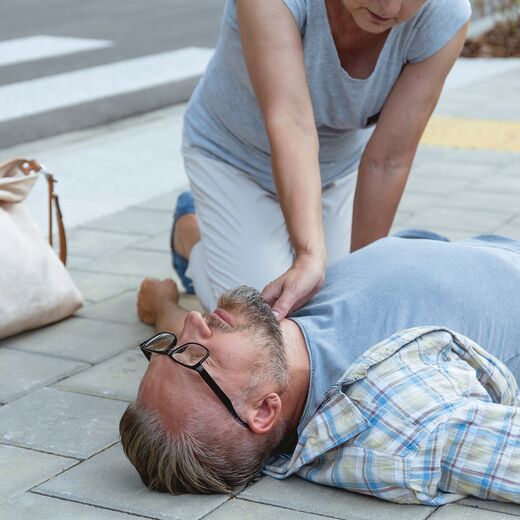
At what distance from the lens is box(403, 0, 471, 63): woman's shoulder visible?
3.51 metres

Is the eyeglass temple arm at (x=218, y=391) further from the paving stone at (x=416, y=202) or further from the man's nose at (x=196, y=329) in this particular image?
the paving stone at (x=416, y=202)

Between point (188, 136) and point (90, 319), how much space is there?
745 millimetres

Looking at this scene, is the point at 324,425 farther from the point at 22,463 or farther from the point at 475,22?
the point at 475,22

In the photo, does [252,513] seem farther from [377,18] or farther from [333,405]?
[377,18]

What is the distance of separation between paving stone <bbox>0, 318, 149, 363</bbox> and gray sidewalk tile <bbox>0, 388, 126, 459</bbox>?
36 centimetres

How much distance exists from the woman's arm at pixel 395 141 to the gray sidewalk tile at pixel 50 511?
149 cm

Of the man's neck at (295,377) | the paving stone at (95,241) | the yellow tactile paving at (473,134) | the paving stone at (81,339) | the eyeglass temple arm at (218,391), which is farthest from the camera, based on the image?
the yellow tactile paving at (473,134)

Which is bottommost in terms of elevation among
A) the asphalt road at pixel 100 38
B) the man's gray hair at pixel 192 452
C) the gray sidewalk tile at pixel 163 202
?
the asphalt road at pixel 100 38

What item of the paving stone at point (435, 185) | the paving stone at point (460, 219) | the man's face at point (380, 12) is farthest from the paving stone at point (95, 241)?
the man's face at point (380, 12)

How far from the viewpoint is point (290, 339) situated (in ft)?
9.30

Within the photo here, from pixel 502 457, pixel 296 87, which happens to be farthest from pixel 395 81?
pixel 502 457

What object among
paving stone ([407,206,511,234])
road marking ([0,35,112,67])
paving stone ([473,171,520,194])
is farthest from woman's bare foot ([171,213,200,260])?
road marking ([0,35,112,67])

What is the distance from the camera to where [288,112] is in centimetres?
334

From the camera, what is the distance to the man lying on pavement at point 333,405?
2637 millimetres
